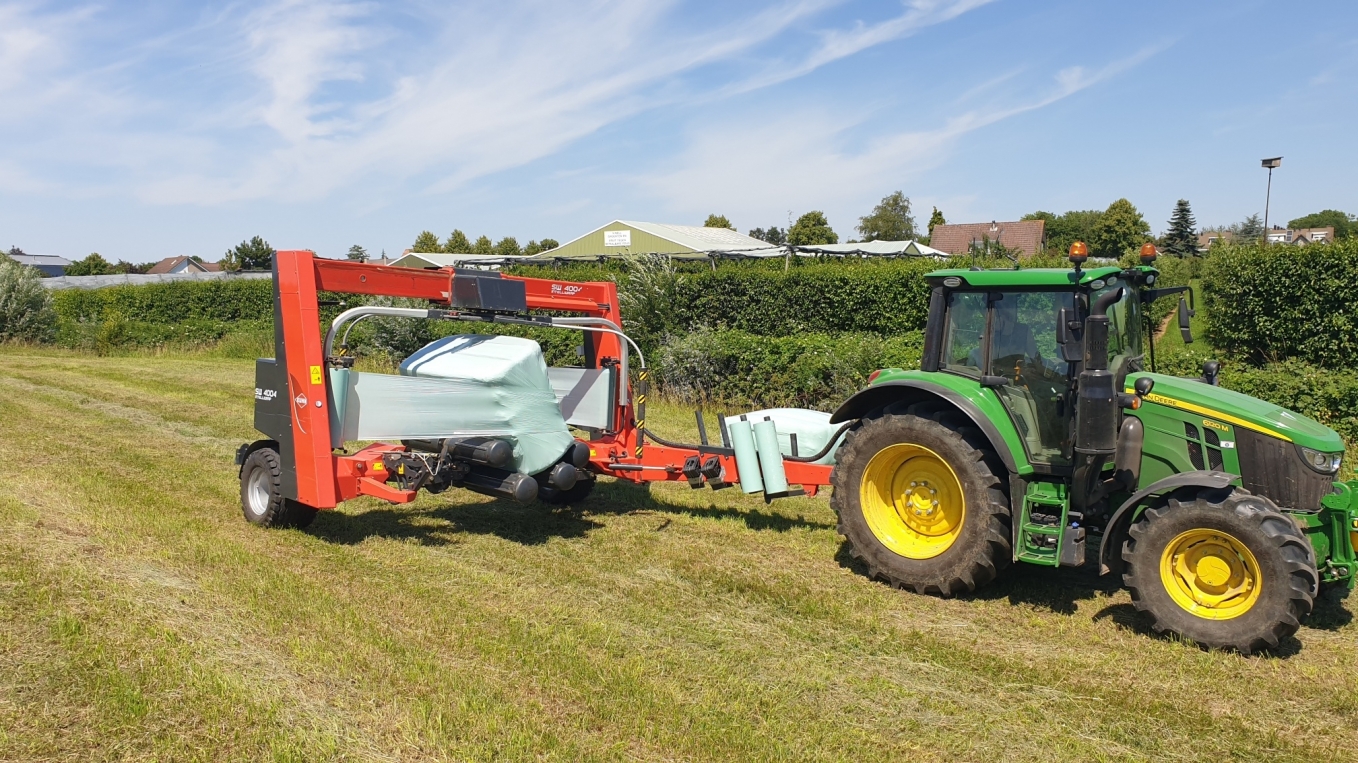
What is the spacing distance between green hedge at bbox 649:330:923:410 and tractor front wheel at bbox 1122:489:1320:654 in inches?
244

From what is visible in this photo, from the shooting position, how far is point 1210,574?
492 cm

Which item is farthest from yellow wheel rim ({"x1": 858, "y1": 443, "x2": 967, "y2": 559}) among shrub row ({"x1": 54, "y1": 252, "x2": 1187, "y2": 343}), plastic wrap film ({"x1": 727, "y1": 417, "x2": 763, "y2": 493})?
shrub row ({"x1": 54, "y1": 252, "x2": 1187, "y2": 343})

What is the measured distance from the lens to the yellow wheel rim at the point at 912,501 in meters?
5.89

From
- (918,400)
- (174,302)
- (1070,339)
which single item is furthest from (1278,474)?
(174,302)

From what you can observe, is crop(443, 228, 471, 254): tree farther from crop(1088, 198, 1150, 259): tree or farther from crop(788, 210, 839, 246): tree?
crop(1088, 198, 1150, 259): tree

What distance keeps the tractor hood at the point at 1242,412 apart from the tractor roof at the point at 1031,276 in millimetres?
665

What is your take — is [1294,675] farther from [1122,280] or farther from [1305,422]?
[1122,280]

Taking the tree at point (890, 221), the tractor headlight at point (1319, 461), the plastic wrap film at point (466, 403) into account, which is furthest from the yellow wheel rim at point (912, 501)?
the tree at point (890, 221)

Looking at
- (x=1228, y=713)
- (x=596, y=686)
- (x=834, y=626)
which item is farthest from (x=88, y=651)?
(x=1228, y=713)

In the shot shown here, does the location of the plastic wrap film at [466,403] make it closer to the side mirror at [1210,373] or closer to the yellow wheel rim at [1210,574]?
the yellow wheel rim at [1210,574]

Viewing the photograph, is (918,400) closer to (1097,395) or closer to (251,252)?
(1097,395)

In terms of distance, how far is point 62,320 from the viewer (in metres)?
26.0

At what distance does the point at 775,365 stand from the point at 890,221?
53.1 metres

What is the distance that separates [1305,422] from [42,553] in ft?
25.2
